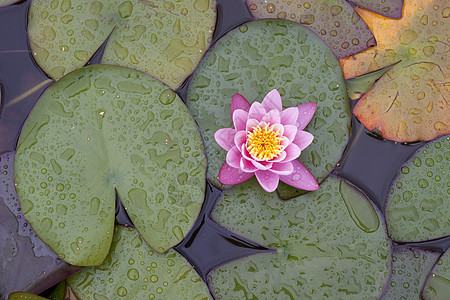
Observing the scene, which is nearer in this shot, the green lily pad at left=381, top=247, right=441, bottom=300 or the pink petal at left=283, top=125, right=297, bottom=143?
the pink petal at left=283, top=125, right=297, bottom=143

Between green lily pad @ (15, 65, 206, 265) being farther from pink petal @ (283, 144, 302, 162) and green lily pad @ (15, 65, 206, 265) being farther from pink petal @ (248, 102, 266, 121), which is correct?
pink petal @ (283, 144, 302, 162)

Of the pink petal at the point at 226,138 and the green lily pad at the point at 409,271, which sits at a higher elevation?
the pink petal at the point at 226,138

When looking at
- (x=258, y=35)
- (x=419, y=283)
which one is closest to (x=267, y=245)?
(x=419, y=283)

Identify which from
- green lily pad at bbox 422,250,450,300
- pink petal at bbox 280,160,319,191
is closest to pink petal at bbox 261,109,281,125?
pink petal at bbox 280,160,319,191

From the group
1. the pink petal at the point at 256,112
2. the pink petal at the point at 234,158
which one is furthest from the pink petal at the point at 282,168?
the pink petal at the point at 256,112

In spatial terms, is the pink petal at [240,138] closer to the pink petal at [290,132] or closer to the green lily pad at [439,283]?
the pink petal at [290,132]

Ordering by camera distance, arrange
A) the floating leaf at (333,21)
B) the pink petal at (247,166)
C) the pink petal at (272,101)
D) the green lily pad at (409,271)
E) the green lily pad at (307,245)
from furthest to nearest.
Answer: the floating leaf at (333,21)
the green lily pad at (409,271)
the green lily pad at (307,245)
the pink petal at (272,101)
the pink petal at (247,166)

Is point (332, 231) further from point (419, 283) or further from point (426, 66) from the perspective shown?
point (426, 66)
